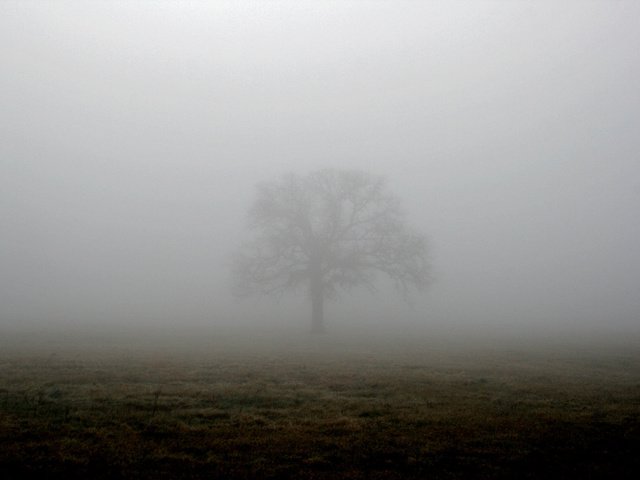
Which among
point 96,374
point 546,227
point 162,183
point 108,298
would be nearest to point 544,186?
point 546,227

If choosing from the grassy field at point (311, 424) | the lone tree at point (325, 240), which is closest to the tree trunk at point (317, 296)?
the lone tree at point (325, 240)

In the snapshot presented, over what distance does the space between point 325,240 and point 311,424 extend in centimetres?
3240

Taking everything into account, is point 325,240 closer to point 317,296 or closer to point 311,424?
point 317,296

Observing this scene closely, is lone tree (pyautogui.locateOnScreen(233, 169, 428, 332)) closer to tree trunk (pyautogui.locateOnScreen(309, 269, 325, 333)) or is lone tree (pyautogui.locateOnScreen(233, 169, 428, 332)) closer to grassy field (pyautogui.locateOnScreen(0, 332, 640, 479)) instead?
tree trunk (pyautogui.locateOnScreen(309, 269, 325, 333))

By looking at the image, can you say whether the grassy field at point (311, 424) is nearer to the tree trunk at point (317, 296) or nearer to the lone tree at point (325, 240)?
the tree trunk at point (317, 296)

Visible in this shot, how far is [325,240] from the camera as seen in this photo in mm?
41000

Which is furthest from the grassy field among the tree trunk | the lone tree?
the lone tree

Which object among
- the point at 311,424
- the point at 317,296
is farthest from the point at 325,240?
the point at 311,424

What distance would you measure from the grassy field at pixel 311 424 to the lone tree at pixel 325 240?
23.6m

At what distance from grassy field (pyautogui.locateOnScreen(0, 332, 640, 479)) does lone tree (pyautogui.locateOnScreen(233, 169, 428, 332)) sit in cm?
2361

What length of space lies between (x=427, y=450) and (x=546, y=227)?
15398cm

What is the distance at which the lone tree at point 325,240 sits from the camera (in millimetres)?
40312

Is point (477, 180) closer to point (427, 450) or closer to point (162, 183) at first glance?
point (162, 183)

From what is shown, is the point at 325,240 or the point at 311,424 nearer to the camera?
the point at 311,424
